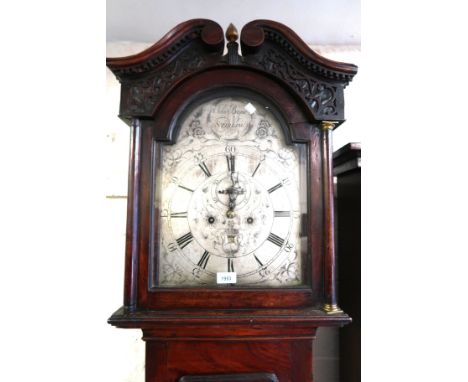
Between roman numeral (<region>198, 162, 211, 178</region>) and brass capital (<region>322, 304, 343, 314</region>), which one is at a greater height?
roman numeral (<region>198, 162, 211, 178</region>)

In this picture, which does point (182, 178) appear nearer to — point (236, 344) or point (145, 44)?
point (236, 344)

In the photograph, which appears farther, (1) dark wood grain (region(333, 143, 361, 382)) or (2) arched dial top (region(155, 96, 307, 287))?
(1) dark wood grain (region(333, 143, 361, 382))

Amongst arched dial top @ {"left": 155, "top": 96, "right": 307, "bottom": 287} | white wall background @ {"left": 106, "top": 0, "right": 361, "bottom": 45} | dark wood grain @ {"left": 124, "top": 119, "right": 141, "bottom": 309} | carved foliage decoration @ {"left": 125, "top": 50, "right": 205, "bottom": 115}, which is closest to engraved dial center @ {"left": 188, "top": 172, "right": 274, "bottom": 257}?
arched dial top @ {"left": 155, "top": 96, "right": 307, "bottom": 287}

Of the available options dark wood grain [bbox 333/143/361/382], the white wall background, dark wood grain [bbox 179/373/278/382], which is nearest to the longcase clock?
dark wood grain [bbox 179/373/278/382]

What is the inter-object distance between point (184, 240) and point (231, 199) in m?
0.16

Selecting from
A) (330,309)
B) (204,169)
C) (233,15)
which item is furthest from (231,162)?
(233,15)

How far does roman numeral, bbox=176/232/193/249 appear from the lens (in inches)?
27.1

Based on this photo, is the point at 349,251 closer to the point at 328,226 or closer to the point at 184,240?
the point at 328,226

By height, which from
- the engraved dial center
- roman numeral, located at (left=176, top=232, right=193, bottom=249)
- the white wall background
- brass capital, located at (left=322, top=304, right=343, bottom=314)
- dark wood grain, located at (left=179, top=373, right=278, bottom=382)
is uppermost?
the white wall background

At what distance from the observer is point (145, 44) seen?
1.11 m

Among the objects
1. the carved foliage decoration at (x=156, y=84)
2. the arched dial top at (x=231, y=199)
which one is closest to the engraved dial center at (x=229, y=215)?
the arched dial top at (x=231, y=199)

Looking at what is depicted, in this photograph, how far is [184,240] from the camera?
688mm

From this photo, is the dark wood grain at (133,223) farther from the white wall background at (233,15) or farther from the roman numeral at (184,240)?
the white wall background at (233,15)

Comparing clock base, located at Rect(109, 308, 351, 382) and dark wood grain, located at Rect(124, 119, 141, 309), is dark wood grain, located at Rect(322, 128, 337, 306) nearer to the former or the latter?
clock base, located at Rect(109, 308, 351, 382)
